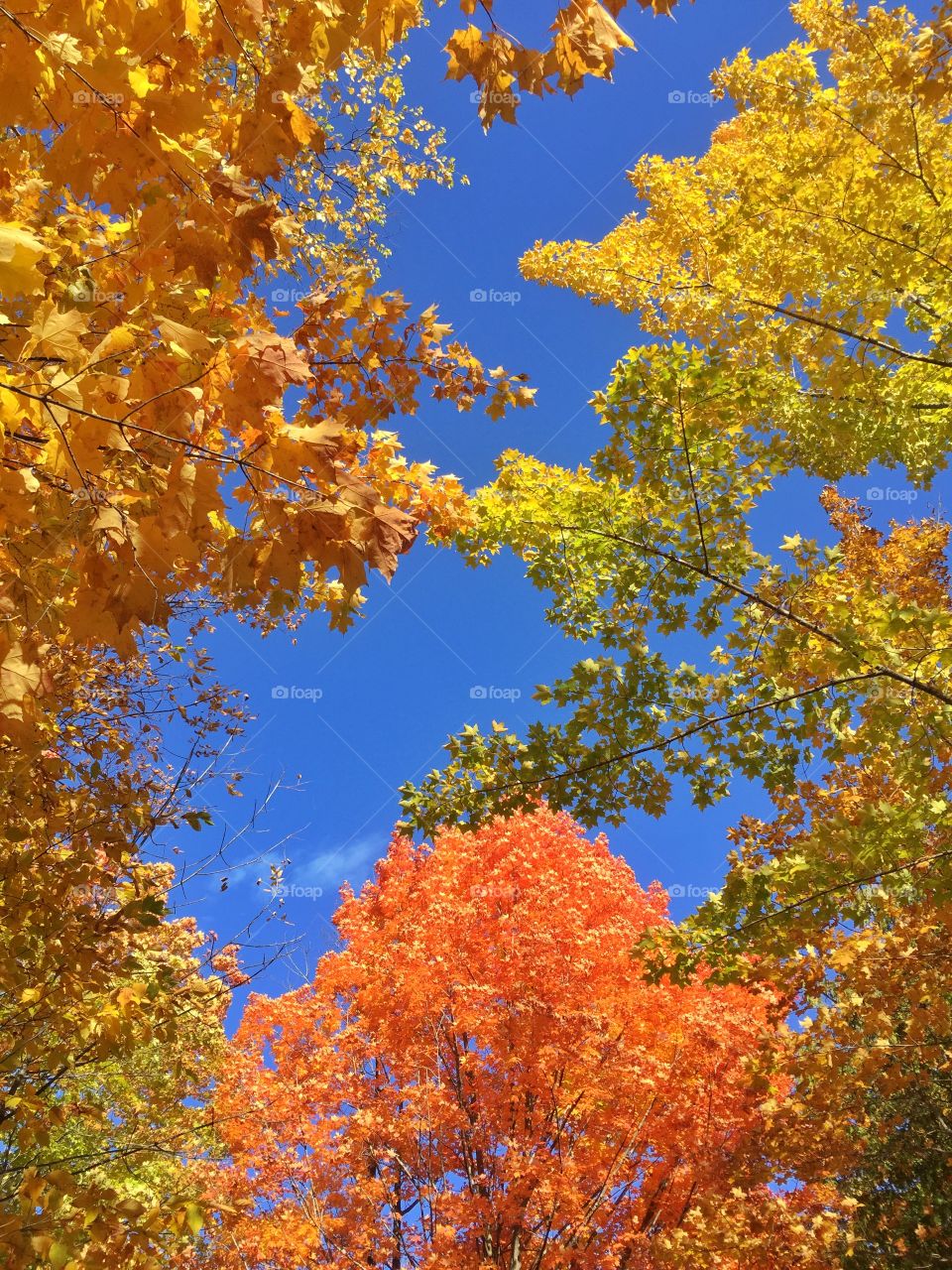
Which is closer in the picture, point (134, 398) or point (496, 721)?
point (134, 398)

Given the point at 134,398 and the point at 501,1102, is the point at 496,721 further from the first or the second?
the point at 501,1102

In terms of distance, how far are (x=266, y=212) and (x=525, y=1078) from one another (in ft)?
35.6

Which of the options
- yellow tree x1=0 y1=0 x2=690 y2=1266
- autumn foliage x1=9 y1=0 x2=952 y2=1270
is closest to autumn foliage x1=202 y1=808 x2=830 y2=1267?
autumn foliage x1=9 y1=0 x2=952 y2=1270

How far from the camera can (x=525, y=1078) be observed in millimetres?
10180

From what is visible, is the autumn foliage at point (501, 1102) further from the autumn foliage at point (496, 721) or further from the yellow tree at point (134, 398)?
the yellow tree at point (134, 398)

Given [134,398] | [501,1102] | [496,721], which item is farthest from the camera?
[501,1102]

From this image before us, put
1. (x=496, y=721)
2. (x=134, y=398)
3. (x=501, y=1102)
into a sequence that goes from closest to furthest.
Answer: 1. (x=134, y=398)
2. (x=496, y=721)
3. (x=501, y=1102)

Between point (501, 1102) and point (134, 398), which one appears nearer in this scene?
point (134, 398)

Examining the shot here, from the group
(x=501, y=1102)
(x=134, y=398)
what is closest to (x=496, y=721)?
(x=134, y=398)

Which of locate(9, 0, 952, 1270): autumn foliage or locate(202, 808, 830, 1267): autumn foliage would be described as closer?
locate(9, 0, 952, 1270): autumn foliage

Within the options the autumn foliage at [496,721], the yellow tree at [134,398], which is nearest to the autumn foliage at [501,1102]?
the autumn foliage at [496,721]

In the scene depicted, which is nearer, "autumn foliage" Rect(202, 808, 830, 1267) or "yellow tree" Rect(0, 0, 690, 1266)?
"yellow tree" Rect(0, 0, 690, 1266)

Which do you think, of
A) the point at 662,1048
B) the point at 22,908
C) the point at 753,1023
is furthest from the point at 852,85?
the point at 662,1048

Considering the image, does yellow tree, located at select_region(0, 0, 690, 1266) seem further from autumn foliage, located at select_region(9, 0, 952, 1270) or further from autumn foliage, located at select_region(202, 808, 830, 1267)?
autumn foliage, located at select_region(202, 808, 830, 1267)
